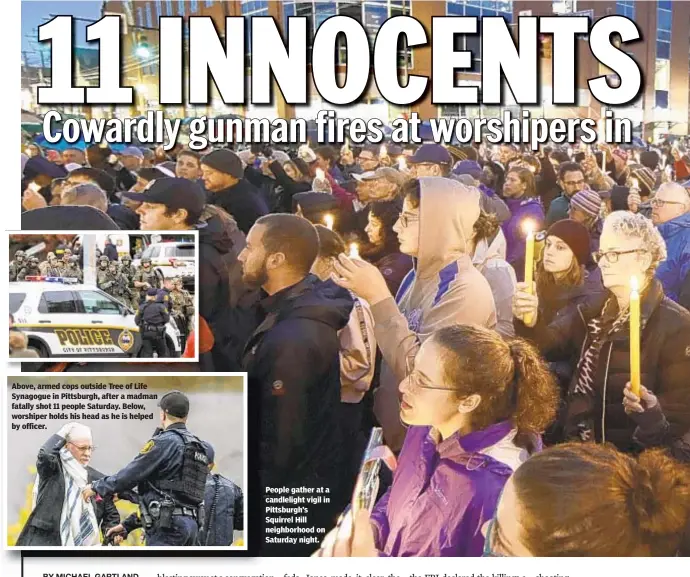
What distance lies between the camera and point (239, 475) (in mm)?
2727

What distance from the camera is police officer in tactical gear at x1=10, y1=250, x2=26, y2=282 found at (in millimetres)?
2717

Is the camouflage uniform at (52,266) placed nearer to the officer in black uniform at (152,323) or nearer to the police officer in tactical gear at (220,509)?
the officer in black uniform at (152,323)

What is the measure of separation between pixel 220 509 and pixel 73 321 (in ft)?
2.59

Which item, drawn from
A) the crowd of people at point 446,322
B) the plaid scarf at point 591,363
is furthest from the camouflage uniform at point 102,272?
the plaid scarf at point 591,363

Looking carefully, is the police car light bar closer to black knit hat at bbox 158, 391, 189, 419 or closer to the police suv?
the police suv

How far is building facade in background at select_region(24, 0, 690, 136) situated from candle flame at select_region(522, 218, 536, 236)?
14.4 inches

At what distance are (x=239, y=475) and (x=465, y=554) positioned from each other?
0.80 metres

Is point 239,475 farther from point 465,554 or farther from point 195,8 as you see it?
point 195,8

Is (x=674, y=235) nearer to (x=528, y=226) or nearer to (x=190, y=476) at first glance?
(x=528, y=226)

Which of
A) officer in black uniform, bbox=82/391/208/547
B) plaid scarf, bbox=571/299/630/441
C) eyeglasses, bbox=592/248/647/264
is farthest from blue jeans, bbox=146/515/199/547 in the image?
eyeglasses, bbox=592/248/647/264

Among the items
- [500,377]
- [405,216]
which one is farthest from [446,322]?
[405,216]

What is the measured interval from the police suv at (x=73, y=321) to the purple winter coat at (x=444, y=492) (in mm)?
871

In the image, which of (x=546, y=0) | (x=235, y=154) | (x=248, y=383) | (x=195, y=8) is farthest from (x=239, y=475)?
(x=546, y=0)

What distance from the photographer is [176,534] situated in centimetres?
273
